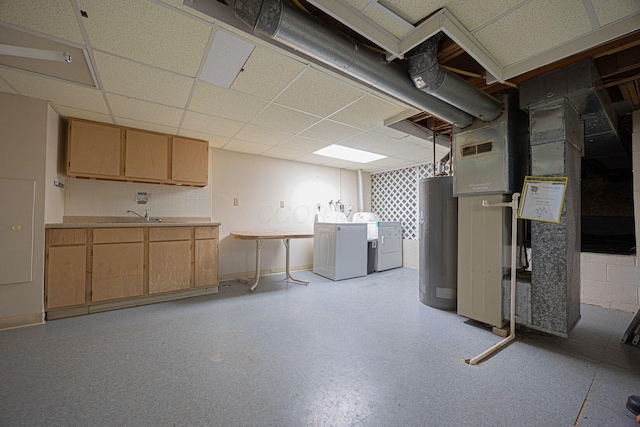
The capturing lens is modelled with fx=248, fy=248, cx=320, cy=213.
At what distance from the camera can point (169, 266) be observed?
3.21 m

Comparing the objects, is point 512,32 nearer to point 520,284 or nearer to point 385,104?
point 385,104

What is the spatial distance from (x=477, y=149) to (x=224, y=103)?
8.58 ft

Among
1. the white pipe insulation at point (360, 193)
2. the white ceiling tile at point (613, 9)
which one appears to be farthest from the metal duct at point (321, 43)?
the white pipe insulation at point (360, 193)

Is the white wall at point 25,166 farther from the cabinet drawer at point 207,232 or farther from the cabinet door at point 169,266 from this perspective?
the cabinet drawer at point 207,232

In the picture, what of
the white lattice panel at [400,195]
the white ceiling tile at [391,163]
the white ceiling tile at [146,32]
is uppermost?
the white ceiling tile at [146,32]

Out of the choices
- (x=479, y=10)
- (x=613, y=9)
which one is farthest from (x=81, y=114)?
(x=613, y=9)

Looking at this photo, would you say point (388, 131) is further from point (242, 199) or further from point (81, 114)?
point (81, 114)

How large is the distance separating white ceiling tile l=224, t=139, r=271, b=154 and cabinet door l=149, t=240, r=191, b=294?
167 centimetres

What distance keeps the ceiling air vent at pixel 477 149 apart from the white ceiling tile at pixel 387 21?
1.38 metres

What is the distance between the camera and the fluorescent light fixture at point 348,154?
4211 millimetres

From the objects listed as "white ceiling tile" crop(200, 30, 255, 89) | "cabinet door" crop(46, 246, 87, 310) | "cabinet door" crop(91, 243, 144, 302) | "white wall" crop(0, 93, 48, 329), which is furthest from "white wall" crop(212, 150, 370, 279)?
"white ceiling tile" crop(200, 30, 255, 89)

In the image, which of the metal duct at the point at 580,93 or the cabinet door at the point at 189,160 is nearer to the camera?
the metal duct at the point at 580,93

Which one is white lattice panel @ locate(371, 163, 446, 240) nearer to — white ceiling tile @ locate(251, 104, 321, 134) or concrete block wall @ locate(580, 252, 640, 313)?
concrete block wall @ locate(580, 252, 640, 313)

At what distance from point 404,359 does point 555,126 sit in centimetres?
225
